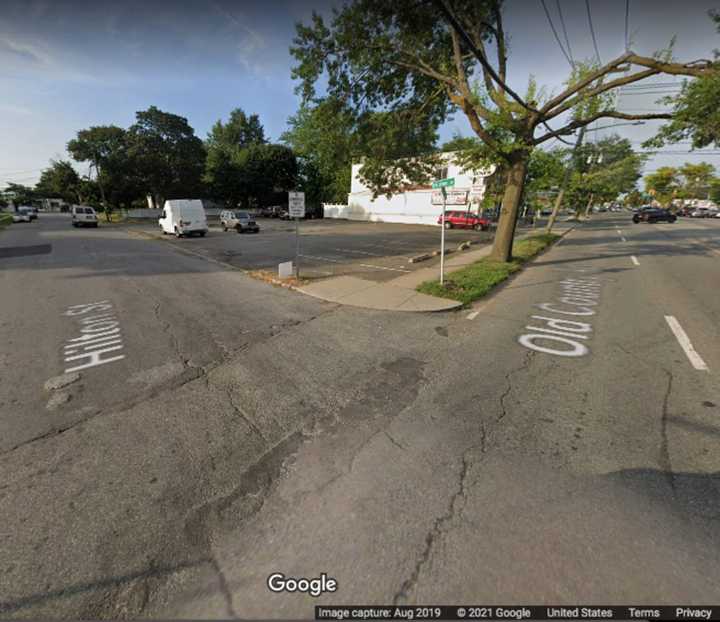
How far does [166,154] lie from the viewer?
41.2m

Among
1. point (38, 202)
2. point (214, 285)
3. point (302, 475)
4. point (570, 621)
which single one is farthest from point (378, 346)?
point (38, 202)

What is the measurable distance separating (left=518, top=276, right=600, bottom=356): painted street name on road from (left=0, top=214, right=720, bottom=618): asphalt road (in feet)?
0.30

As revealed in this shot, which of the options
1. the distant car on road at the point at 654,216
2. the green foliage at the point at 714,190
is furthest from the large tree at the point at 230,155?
the green foliage at the point at 714,190

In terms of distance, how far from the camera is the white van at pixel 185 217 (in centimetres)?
2028

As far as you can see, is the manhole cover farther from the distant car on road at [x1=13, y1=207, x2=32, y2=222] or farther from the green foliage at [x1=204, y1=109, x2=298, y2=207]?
the distant car on road at [x1=13, y1=207, x2=32, y2=222]

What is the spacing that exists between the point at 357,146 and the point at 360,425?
11676mm

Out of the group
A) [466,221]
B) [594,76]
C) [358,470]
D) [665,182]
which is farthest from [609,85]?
[665,182]

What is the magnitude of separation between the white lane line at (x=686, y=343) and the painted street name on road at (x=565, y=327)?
3.95 ft

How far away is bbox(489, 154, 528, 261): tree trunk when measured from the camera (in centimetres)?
1008

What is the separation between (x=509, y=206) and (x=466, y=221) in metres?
19.1

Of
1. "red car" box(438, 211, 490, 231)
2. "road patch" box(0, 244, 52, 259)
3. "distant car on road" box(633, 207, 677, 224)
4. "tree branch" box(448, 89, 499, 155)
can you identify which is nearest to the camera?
"tree branch" box(448, 89, 499, 155)

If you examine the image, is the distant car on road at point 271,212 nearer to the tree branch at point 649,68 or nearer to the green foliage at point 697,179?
the tree branch at point 649,68

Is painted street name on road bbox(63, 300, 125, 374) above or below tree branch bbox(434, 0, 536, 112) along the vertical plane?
below

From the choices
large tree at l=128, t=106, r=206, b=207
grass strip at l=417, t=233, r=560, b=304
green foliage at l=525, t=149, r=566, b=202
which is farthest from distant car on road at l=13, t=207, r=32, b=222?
green foliage at l=525, t=149, r=566, b=202
